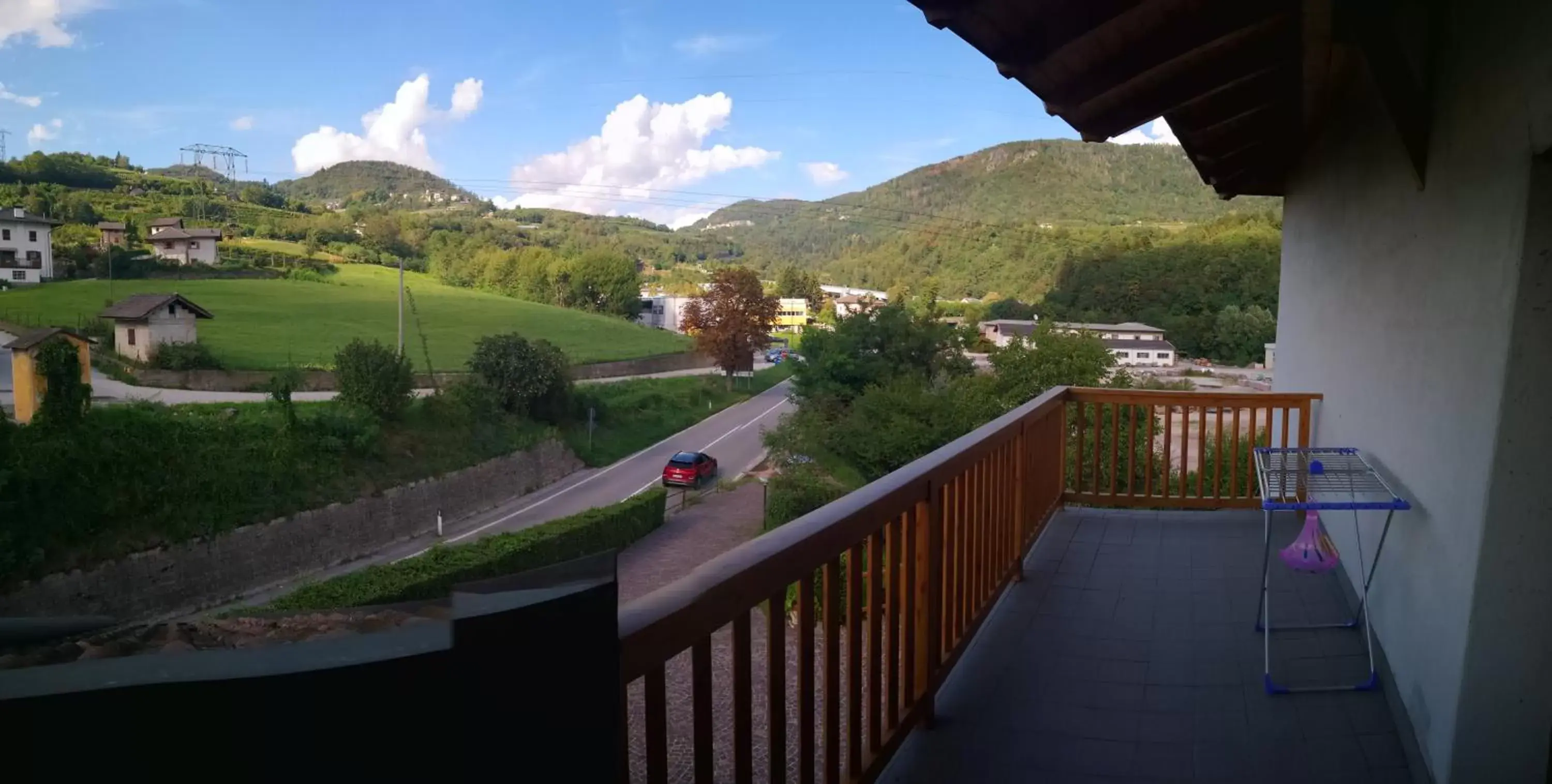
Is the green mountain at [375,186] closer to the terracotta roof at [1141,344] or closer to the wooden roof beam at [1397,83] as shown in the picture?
the terracotta roof at [1141,344]

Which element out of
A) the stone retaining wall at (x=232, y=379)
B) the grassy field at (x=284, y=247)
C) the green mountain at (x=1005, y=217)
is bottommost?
the stone retaining wall at (x=232, y=379)

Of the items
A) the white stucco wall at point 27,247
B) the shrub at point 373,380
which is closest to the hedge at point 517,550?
the shrub at point 373,380

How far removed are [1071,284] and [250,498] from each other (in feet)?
155

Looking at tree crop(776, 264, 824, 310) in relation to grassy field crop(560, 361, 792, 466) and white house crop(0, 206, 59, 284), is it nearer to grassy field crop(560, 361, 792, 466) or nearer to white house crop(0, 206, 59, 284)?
grassy field crop(560, 361, 792, 466)

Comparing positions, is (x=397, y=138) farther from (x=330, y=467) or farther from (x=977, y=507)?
(x=977, y=507)

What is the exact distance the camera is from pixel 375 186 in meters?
108

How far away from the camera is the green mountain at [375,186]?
10231 cm

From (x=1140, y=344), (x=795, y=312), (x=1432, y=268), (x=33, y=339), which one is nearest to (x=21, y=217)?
(x=33, y=339)

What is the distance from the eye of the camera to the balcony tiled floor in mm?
2564

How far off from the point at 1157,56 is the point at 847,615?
78.8 inches

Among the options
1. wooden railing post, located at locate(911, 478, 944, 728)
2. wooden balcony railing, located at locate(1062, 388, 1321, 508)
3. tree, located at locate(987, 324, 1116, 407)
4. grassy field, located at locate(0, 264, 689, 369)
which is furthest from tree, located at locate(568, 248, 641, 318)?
wooden railing post, located at locate(911, 478, 944, 728)

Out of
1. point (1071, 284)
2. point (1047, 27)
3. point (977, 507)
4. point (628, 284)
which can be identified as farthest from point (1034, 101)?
point (628, 284)

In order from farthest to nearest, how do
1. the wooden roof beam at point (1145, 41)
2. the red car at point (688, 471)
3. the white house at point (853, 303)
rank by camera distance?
1. the white house at point (853, 303)
2. the red car at point (688, 471)
3. the wooden roof beam at point (1145, 41)

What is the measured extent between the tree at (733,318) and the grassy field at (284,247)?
103 ft
